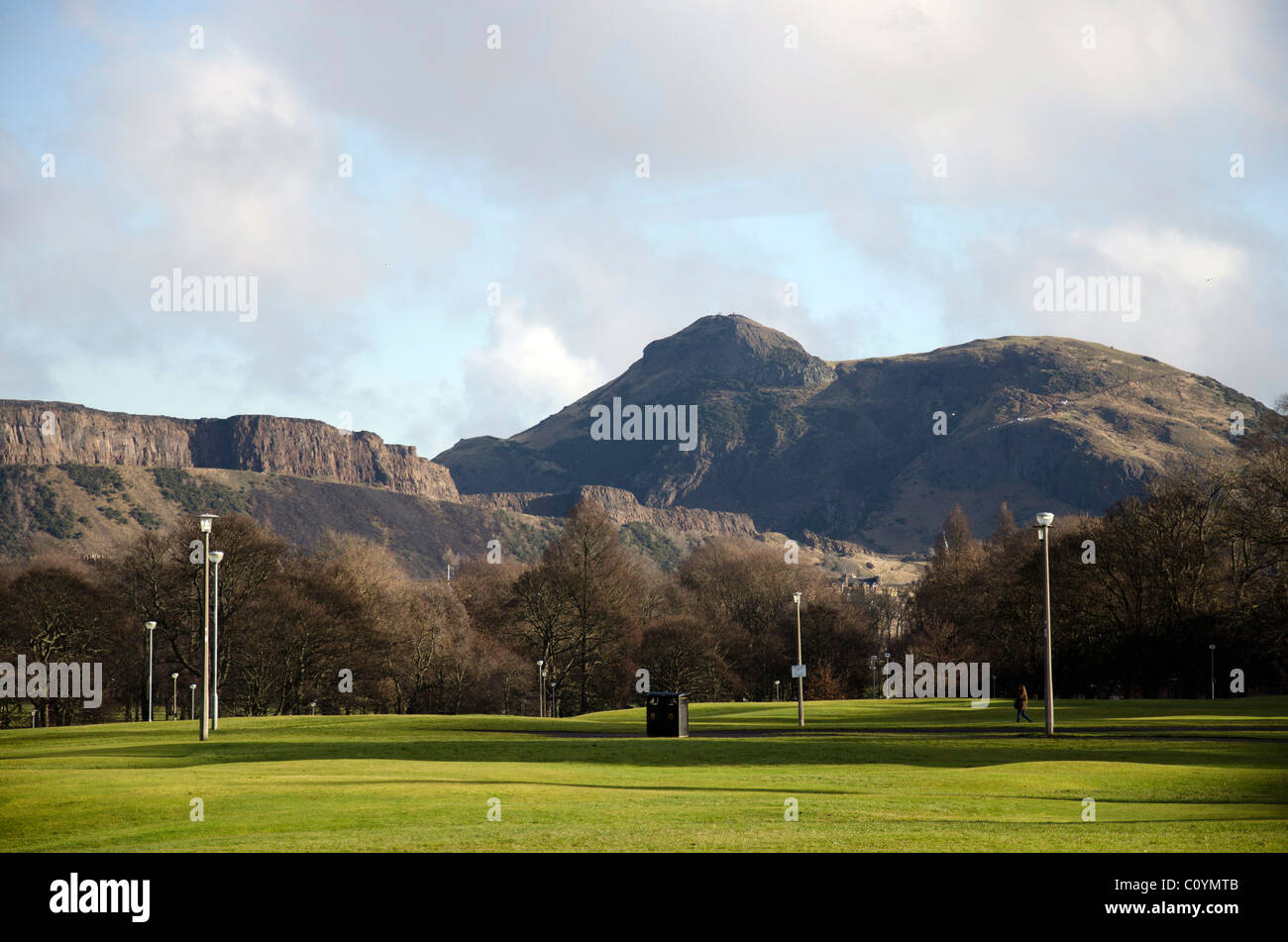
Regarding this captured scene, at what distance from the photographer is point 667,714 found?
4606 cm

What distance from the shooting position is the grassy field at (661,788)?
17.6m

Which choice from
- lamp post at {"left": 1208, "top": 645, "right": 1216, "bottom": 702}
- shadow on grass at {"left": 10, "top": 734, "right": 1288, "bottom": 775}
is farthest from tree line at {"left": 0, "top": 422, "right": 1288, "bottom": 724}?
shadow on grass at {"left": 10, "top": 734, "right": 1288, "bottom": 775}

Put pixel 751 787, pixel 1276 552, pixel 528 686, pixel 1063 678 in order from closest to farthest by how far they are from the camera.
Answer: pixel 751 787, pixel 1276 552, pixel 1063 678, pixel 528 686

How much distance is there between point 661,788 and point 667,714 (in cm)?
1964

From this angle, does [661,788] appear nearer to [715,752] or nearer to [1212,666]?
[715,752]

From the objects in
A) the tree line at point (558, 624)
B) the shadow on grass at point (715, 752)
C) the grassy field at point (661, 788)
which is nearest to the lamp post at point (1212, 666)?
the tree line at point (558, 624)

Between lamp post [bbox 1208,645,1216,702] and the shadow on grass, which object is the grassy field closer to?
the shadow on grass

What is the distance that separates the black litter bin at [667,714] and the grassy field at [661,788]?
1570 millimetres

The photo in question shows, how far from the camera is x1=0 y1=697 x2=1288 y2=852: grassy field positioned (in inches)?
693

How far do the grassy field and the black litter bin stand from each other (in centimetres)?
157
